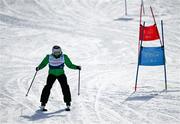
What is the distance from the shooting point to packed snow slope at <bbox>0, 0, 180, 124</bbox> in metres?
14.0

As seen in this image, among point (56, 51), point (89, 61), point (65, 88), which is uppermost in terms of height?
point (56, 51)

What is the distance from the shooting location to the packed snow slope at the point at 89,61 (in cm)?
1399

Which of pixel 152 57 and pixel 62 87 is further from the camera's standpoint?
pixel 152 57

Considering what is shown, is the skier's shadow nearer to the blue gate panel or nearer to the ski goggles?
the ski goggles

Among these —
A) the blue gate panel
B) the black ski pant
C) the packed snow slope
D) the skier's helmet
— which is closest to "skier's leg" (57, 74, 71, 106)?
the black ski pant

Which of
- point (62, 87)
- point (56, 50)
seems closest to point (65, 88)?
point (62, 87)

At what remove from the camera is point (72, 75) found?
19266 mm

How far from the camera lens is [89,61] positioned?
22.1 m

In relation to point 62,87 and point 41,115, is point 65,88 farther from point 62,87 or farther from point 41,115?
point 41,115

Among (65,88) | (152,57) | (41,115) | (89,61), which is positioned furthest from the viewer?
(89,61)

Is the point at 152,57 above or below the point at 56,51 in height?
below

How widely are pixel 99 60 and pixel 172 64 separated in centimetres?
312

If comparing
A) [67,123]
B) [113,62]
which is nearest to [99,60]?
[113,62]

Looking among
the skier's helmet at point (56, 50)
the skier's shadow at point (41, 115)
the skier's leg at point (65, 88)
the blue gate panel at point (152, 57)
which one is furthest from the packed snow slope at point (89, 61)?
the skier's helmet at point (56, 50)
